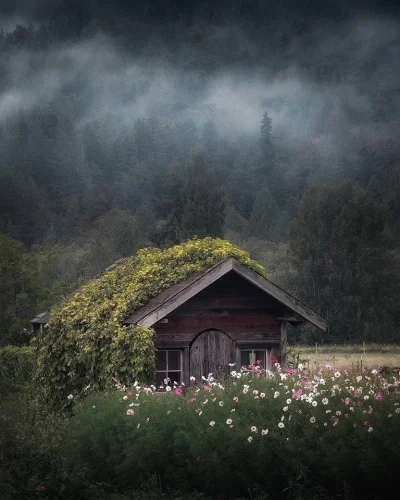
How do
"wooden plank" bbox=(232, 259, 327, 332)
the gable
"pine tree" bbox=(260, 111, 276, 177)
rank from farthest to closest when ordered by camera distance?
"pine tree" bbox=(260, 111, 276, 177), "wooden plank" bbox=(232, 259, 327, 332), the gable

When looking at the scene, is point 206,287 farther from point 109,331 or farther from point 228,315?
point 109,331

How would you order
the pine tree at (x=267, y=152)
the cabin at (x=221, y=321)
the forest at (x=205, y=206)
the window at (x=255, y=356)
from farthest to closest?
the pine tree at (x=267, y=152)
the forest at (x=205, y=206)
the window at (x=255, y=356)
the cabin at (x=221, y=321)

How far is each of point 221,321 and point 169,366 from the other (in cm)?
161

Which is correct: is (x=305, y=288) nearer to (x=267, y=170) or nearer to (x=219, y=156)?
(x=267, y=170)

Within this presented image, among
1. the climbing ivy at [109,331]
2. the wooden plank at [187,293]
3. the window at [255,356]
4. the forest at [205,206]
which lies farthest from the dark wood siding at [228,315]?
the forest at [205,206]

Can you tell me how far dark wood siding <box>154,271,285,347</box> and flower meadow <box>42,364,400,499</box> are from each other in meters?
5.94

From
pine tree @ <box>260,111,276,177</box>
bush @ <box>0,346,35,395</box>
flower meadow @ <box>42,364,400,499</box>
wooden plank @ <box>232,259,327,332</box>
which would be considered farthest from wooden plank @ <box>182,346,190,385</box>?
pine tree @ <box>260,111,276,177</box>

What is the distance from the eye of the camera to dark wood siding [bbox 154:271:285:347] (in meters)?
19.5

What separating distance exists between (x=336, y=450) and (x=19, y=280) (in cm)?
2911

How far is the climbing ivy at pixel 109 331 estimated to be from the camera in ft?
58.6

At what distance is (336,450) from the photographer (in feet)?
35.1

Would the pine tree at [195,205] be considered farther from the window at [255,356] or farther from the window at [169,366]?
the window at [169,366]

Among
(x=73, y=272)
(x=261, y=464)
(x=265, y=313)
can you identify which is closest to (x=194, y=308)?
(x=265, y=313)

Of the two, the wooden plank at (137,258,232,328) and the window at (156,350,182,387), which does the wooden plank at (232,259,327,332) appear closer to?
the wooden plank at (137,258,232,328)
